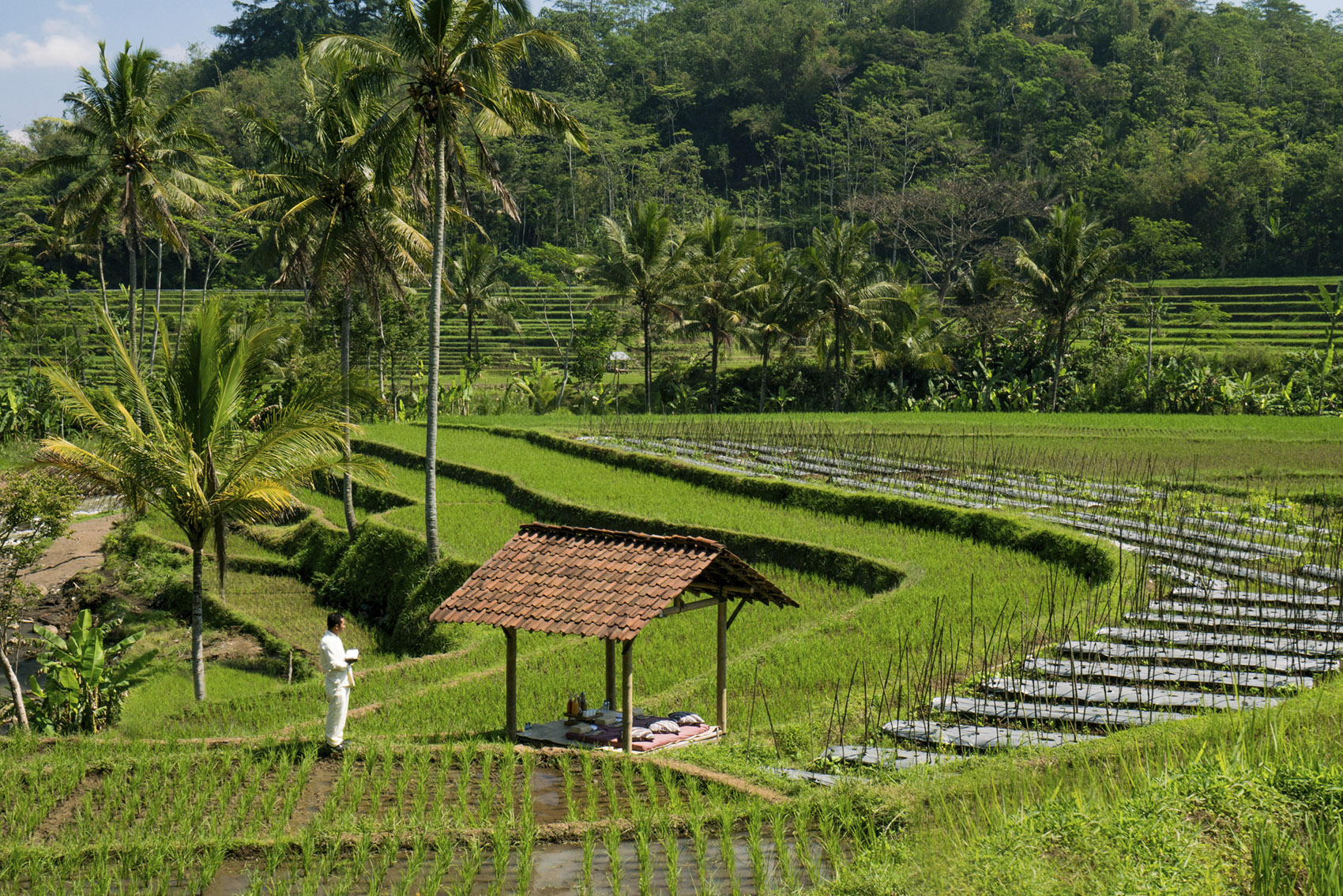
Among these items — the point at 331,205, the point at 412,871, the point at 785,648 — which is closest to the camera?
the point at 412,871

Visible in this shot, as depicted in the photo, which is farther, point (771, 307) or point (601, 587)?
point (771, 307)

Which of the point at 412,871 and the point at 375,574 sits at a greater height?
the point at 412,871

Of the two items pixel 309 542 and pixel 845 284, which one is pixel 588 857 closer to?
pixel 309 542

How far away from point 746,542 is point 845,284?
18.9m

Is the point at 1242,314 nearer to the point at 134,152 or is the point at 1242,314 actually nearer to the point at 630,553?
the point at 134,152

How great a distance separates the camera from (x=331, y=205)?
61.0ft

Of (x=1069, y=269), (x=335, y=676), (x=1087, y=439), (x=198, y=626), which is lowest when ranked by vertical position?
(x=198, y=626)

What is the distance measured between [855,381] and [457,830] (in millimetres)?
33123

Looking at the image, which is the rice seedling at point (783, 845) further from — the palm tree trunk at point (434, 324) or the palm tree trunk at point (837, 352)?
the palm tree trunk at point (837, 352)

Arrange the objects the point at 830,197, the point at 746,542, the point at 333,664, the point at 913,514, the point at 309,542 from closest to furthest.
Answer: the point at 333,664 < the point at 746,542 < the point at 913,514 < the point at 309,542 < the point at 830,197

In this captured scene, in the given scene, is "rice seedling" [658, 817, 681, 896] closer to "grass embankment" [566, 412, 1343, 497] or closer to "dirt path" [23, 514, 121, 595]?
"grass embankment" [566, 412, 1343, 497]

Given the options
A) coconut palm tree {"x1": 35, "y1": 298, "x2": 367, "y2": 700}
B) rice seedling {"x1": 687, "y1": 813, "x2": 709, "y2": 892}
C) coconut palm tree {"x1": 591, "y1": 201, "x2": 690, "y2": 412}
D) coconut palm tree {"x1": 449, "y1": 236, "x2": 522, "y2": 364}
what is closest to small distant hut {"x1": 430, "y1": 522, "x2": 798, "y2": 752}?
rice seedling {"x1": 687, "y1": 813, "x2": 709, "y2": 892}

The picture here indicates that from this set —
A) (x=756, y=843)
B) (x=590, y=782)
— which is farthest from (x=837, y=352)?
(x=756, y=843)

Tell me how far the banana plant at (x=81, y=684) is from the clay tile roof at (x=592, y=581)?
18.2 ft
